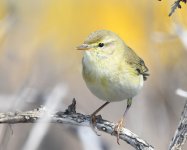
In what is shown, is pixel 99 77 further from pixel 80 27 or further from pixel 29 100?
pixel 80 27

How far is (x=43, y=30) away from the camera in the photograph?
36.6 ft

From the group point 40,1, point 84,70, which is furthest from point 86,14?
point 84,70

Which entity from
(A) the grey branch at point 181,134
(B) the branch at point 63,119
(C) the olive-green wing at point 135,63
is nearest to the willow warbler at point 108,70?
(C) the olive-green wing at point 135,63

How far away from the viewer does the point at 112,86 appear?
4.85m

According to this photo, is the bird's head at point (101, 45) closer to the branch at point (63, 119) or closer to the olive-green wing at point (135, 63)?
the olive-green wing at point (135, 63)

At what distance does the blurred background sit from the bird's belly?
308 millimetres

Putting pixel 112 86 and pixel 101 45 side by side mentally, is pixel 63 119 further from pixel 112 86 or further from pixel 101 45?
pixel 101 45

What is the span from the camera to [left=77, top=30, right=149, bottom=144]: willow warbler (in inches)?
191

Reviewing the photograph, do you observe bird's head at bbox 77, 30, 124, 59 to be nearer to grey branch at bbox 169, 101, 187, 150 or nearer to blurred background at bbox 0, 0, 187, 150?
blurred background at bbox 0, 0, 187, 150

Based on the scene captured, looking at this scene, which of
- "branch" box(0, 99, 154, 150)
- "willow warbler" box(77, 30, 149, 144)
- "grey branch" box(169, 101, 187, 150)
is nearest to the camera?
"grey branch" box(169, 101, 187, 150)

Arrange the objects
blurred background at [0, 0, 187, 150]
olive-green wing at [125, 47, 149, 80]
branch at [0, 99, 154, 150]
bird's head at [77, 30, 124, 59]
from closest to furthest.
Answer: branch at [0, 99, 154, 150], blurred background at [0, 0, 187, 150], bird's head at [77, 30, 124, 59], olive-green wing at [125, 47, 149, 80]

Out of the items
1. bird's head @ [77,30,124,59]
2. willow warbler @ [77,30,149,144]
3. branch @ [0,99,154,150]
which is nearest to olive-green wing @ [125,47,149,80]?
willow warbler @ [77,30,149,144]

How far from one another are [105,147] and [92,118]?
13.4 inches

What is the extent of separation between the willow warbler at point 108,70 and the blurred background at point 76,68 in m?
0.33
